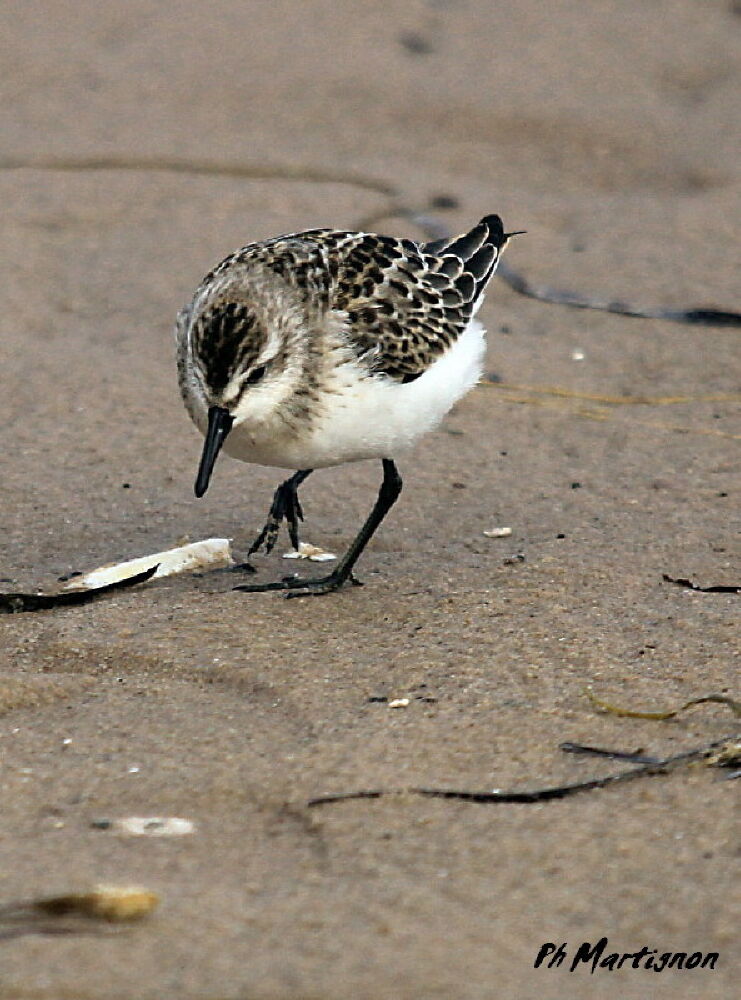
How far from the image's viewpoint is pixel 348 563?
5746 mm

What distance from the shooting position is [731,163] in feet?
33.9

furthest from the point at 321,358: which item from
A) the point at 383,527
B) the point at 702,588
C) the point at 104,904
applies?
the point at 104,904

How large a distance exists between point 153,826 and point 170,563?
6.48ft

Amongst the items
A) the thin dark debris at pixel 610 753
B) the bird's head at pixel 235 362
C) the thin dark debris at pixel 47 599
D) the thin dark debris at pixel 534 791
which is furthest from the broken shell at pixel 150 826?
the thin dark debris at pixel 47 599

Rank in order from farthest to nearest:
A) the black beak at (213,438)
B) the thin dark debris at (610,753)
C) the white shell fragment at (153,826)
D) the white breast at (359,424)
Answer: the white breast at (359,424) < the black beak at (213,438) < the thin dark debris at (610,753) < the white shell fragment at (153,826)

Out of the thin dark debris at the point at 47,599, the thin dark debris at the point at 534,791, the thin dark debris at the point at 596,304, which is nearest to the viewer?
the thin dark debris at the point at 534,791

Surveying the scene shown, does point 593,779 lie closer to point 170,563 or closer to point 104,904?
point 104,904

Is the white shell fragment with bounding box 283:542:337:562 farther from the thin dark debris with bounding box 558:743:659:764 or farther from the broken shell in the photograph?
the broken shell

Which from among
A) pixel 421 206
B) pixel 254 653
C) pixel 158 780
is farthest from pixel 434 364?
pixel 421 206

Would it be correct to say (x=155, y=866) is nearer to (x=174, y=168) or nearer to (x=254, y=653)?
→ (x=254, y=653)

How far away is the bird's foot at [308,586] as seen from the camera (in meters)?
5.62

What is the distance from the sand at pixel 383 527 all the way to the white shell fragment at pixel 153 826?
4 cm

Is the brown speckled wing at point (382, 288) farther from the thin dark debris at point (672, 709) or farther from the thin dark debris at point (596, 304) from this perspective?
the thin dark debris at point (596, 304)

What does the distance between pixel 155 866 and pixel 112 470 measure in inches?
129
